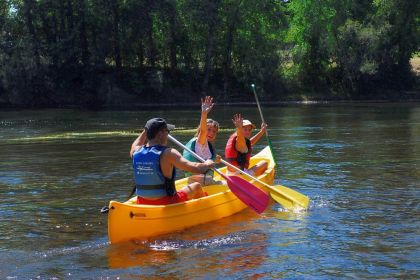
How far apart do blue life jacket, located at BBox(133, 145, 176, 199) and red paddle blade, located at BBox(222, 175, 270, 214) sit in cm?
126

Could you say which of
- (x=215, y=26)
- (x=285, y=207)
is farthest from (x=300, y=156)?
(x=215, y=26)

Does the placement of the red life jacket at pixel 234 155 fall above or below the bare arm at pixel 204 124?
below

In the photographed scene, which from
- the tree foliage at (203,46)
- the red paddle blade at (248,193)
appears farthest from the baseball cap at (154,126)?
the tree foliage at (203,46)

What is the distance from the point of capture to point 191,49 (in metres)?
50.9

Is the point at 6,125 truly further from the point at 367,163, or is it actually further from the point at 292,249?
the point at 292,249

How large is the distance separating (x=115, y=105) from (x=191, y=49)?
886 cm

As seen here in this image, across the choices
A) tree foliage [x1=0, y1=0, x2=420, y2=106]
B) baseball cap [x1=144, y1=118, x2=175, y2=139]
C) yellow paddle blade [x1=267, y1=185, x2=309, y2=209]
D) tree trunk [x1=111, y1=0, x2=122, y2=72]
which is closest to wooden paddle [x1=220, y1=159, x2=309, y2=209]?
yellow paddle blade [x1=267, y1=185, x2=309, y2=209]

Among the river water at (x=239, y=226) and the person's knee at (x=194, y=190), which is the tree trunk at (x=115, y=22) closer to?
the river water at (x=239, y=226)

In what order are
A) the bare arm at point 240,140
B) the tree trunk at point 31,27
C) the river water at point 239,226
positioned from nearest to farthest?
the river water at point 239,226
the bare arm at point 240,140
the tree trunk at point 31,27

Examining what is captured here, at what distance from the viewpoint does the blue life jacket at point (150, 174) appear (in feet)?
25.1

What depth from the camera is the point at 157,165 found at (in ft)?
25.1

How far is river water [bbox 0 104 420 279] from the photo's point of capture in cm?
688

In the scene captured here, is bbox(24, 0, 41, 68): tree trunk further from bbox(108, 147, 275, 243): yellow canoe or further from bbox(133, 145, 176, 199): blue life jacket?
bbox(133, 145, 176, 199): blue life jacket

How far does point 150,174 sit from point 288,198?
279 cm
